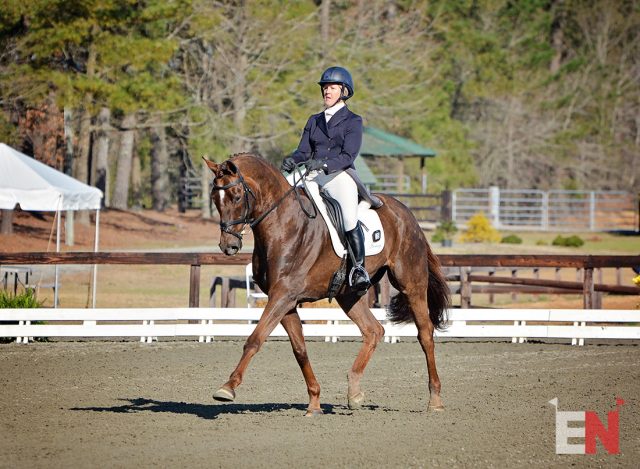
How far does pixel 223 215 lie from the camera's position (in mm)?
8367


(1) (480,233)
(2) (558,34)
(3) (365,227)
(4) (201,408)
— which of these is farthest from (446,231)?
(2) (558,34)

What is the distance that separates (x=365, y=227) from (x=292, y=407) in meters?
1.84

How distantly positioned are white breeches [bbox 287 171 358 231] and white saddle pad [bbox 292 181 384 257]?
0.09 metres

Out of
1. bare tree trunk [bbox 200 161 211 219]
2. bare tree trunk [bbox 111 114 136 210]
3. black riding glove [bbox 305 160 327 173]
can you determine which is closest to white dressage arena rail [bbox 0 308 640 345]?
black riding glove [bbox 305 160 327 173]

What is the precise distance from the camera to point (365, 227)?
381 inches

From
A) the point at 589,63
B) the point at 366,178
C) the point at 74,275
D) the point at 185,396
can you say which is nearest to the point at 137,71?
the point at 74,275

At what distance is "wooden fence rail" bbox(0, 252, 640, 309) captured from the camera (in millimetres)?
15665

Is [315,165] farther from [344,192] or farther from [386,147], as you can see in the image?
[386,147]

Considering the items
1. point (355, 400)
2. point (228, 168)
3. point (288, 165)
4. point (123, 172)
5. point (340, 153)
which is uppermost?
point (123, 172)

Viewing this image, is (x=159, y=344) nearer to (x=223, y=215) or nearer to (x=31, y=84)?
(x=223, y=215)

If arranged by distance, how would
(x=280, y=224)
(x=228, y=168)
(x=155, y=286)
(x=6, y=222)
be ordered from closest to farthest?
(x=228, y=168), (x=280, y=224), (x=155, y=286), (x=6, y=222)

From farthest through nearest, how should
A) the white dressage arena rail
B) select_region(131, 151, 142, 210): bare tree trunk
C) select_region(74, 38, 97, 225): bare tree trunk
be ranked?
select_region(131, 151, 142, 210): bare tree trunk
select_region(74, 38, 97, 225): bare tree trunk
the white dressage arena rail

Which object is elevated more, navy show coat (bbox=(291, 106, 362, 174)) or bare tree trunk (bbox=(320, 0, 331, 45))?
bare tree trunk (bbox=(320, 0, 331, 45))

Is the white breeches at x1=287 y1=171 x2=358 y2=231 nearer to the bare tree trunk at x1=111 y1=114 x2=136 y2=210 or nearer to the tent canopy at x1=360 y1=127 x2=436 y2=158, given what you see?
the bare tree trunk at x1=111 y1=114 x2=136 y2=210
